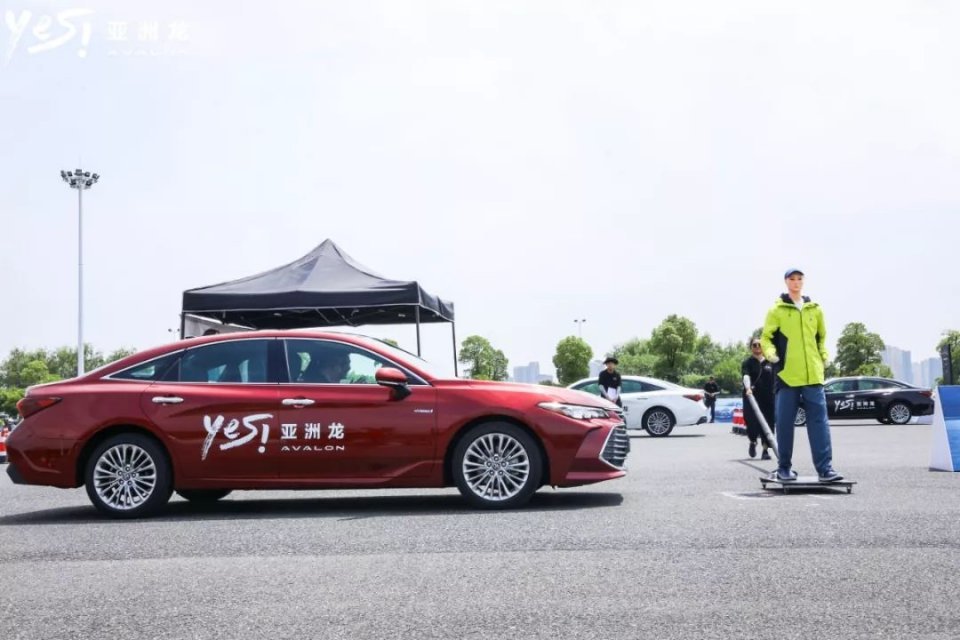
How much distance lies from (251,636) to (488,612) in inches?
37.6

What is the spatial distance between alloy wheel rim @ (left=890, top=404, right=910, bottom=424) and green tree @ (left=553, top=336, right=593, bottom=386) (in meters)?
83.4

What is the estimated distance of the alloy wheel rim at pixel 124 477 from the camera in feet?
25.3

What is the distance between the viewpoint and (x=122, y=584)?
191 inches

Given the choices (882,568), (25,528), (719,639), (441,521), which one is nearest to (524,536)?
(441,521)

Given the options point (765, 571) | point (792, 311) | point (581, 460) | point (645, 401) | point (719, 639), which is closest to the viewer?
point (719, 639)

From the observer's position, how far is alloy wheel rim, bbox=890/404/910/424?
25.8m

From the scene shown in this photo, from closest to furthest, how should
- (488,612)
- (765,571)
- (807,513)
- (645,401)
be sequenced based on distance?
(488,612) → (765,571) → (807,513) → (645,401)

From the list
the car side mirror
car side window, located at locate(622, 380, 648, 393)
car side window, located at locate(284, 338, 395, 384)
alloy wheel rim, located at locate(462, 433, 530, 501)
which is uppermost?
car side window, located at locate(622, 380, 648, 393)

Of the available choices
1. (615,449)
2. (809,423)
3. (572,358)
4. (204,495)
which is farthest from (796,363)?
(572,358)

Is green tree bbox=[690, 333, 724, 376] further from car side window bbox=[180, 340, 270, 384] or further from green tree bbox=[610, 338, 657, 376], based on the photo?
car side window bbox=[180, 340, 270, 384]

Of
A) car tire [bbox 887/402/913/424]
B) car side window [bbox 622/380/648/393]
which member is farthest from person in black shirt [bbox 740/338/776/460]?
car tire [bbox 887/402/913/424]

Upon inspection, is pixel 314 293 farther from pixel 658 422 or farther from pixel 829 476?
pixel 658 422

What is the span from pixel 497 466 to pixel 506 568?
105 inches

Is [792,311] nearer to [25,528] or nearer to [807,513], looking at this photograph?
[807,513]
